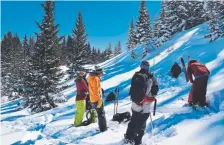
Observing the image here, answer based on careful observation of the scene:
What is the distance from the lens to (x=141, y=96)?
7.62 metres

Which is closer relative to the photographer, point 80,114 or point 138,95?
point 138,95

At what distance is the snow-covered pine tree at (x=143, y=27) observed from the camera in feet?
161

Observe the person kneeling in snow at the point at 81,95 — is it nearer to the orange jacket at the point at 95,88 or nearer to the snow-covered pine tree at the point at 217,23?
the orange jacket at the point at 95,88

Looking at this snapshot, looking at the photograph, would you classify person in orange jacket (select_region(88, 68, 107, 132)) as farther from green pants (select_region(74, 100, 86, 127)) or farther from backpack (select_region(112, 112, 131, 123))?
green pants (select_region(74, 100, 86, 127))

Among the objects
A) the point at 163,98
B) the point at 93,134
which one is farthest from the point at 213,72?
the point at 93,134

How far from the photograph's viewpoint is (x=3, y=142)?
32.9ft

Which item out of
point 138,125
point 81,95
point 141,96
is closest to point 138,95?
point 141,96

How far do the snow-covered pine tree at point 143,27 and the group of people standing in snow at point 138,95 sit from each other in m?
36.9

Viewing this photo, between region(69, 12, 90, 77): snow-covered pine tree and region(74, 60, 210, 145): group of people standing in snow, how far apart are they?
30.9m

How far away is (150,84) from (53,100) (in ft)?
69.8

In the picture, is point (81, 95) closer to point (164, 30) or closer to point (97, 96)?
point (97, 96)

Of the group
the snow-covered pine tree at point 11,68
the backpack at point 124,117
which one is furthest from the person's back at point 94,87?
the snow-covered pine tree at point 11,68

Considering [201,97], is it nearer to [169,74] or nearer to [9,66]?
[169,74]

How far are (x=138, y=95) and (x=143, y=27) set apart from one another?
4411 cm
